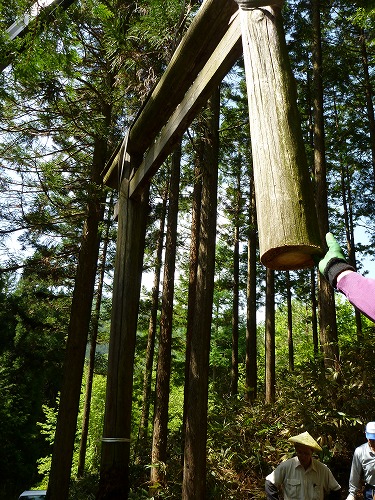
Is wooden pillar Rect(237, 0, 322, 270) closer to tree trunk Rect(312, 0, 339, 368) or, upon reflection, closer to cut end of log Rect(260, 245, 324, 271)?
cut end of log Rect(260, 245, 324, 271)

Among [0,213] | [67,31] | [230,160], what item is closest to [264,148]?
[67,31]

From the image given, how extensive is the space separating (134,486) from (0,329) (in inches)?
690

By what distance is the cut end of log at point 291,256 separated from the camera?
154 cm

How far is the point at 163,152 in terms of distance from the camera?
12.8 feet

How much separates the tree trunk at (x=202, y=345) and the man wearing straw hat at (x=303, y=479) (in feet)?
9.90

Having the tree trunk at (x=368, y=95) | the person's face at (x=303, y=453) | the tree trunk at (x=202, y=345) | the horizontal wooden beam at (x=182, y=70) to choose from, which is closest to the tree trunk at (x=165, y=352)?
the tree trunk at (x=202, y=345)

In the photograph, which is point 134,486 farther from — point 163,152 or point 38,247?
point 163,152

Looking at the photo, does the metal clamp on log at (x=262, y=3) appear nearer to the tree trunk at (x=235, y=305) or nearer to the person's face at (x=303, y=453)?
the person's face at (x=303, y=453)

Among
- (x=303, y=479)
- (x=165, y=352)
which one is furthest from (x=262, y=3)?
(x=165, y=352)

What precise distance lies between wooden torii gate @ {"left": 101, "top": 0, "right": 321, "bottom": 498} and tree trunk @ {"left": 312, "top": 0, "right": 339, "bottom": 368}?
5.46 metres

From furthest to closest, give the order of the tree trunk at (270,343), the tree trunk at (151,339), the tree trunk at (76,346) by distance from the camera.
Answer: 1. the tree trunk at (151,339)
2. the tree trunk at (270,343)
3. the tree trunk at (76,346)

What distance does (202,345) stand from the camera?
309 inches

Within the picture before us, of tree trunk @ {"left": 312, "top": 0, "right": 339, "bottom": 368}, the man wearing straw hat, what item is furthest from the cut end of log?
tree trunk @ {"left": 312, "top": 0, "right": 339, "bottom": 368}

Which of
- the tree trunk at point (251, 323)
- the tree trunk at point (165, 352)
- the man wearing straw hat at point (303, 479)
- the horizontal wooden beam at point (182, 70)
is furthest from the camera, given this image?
the tree trunk at point (251, 323)
